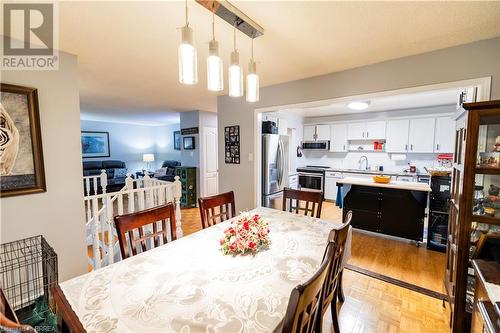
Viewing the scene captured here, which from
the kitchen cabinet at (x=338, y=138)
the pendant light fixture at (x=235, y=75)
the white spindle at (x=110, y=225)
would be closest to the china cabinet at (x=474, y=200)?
the pendant light fixture at (x=235, y=75)

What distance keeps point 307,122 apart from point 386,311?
527cm

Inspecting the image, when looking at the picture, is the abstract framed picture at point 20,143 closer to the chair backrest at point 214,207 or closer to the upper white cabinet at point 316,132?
the chair backrest at point 214,207

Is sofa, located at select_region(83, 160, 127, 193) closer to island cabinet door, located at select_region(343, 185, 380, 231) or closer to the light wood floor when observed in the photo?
island cabinet door, located at select_region(343, 185, 380, 231)

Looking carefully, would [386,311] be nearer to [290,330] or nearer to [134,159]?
[290,330]

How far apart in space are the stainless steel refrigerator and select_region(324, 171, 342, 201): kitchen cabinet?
1953mm

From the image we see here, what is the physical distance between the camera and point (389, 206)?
3328 millimetres

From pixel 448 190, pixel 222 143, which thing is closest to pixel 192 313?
pixel 222 143

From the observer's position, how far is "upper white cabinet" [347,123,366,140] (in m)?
5.59

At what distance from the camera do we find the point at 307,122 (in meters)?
6.50

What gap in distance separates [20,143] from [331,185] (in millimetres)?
5663

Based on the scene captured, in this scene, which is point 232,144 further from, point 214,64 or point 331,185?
point 331,185

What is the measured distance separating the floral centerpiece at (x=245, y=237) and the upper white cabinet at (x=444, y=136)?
5.08 meters

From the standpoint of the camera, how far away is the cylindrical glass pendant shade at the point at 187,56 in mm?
1121

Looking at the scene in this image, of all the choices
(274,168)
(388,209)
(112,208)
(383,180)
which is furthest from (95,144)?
(388,209)
